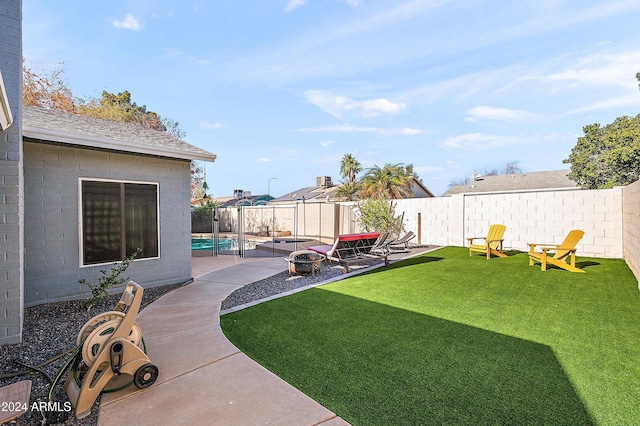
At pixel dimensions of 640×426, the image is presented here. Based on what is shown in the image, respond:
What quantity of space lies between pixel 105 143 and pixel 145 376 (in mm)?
4506

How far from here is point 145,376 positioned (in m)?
2.74

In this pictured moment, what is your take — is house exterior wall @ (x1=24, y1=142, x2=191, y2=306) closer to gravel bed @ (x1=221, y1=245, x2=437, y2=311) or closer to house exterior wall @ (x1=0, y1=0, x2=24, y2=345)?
house exterior wall @ (x1=0, y1=0, x2=24, y2=345)

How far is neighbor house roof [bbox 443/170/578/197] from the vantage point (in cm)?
2591

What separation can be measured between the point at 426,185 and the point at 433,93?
17075mm

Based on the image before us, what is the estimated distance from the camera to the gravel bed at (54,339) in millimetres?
2475

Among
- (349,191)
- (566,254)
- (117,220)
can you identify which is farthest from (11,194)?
(349,191)

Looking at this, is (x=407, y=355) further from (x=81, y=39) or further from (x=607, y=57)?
(x=81, y=39)

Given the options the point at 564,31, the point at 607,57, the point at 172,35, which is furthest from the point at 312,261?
the point at 607,57

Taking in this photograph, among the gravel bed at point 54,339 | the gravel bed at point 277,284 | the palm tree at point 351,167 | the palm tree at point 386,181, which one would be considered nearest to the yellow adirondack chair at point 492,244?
the gravel bed at point 277,284

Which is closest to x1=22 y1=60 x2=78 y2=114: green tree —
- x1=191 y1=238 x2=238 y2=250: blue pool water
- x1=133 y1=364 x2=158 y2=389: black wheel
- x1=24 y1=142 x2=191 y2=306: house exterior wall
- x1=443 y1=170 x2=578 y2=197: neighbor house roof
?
x1=191 y1=238 x2=238 y2=250: blue pool water

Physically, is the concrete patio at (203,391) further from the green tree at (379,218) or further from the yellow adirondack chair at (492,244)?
the green tree at (379,218)

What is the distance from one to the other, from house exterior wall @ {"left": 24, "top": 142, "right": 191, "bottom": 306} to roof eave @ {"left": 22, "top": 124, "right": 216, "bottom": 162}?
0.34 meters

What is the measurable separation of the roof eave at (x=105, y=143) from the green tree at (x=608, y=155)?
22990 millimetres

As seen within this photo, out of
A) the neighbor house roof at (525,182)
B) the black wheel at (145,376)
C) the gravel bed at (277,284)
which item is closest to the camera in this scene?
the black wheel at (145,376)
